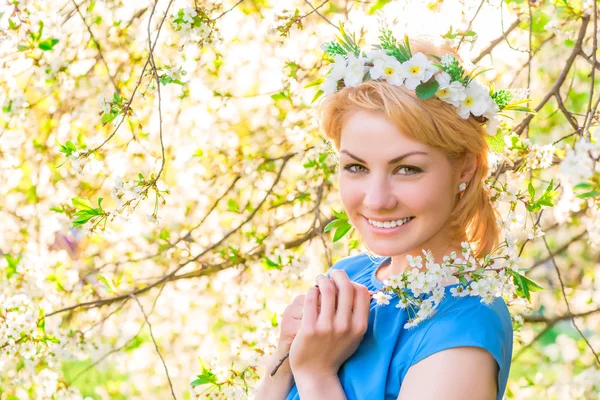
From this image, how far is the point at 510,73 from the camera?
3617 millimetres

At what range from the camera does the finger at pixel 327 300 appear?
1.44m

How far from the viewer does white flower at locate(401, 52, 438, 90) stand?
Answer: 1405 mm

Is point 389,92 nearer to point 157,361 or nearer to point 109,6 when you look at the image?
point 109,6

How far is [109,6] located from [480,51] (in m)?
1.58

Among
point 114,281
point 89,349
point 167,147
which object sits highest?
point 167,147

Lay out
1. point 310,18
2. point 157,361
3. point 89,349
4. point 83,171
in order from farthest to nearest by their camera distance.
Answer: point 157,361 → point 310,18 → point 89,349 → point 83,171

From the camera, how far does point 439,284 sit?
138 centimetres

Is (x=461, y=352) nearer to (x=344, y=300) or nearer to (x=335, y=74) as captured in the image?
(x=344, y=300)

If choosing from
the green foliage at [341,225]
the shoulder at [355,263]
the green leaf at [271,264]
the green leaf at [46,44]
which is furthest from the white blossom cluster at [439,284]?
the green leaf at [46,44]

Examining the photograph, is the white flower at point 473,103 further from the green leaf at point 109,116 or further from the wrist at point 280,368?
the green leaf at point 109,116

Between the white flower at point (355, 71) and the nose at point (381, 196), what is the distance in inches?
8.3

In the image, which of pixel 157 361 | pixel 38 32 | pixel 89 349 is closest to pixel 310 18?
pixel 38 32

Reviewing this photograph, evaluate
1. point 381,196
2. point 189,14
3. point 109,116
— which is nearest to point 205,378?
point 109,116

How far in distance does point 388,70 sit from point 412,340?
0.53 meters
